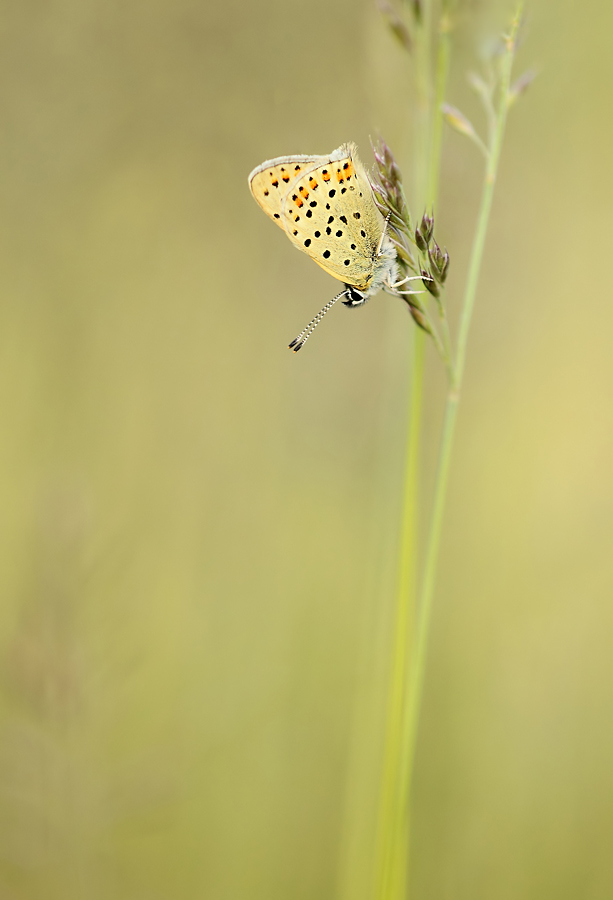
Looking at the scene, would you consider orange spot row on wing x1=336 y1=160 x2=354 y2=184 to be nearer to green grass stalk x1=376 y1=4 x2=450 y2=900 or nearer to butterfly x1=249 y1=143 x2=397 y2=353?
butterfly x1=249 y1=143 x2=397 y2=353

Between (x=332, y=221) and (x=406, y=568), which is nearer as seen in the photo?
(x=406, y=568)

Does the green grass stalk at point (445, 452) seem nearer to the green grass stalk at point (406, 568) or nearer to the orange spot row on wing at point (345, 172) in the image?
the green grass stalk at point (406, 568)

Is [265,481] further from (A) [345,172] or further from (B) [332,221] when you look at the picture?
(A) [345,172]


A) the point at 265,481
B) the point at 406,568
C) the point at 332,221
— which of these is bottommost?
Result: the point at 406,568

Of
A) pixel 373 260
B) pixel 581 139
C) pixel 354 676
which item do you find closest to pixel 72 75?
pixel 373 260

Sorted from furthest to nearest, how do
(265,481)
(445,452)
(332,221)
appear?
(265,481) → (332,221) → (445,452)

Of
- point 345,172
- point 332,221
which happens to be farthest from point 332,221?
point 345,172
